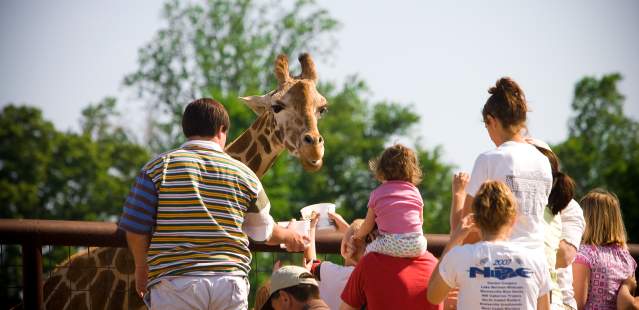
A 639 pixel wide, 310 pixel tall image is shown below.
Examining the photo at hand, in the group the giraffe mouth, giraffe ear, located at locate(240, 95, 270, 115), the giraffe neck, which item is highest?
giraffe ear, located at locate(240, 95, 270, 115)

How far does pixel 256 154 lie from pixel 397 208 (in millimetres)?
3482

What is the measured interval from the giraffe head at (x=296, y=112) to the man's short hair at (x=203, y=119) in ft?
9.74

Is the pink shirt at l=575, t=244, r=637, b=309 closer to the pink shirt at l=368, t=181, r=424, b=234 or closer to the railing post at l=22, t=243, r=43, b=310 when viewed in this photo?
the pink shirt at l=368, t=181, r=424, b=234

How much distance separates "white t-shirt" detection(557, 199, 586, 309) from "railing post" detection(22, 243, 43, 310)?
3.71m

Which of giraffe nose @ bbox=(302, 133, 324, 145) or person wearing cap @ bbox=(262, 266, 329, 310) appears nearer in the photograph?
person wearing cap @ bbox=(262, 266, 329, 310)

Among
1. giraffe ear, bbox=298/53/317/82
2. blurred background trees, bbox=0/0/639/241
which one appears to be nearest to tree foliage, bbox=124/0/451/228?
blurred background trees, bbox=0/0/639/241

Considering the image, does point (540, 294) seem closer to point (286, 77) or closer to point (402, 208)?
point (402, 208)

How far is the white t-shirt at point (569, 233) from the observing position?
6211 mm

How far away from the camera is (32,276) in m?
6.55

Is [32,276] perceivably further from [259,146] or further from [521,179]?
[521,179]

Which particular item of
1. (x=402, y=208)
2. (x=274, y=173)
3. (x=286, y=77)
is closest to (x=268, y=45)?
(x=274, y=173)

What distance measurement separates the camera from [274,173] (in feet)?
148

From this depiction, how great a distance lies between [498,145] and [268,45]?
48790 millimetres

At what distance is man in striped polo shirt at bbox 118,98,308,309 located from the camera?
5.11m
